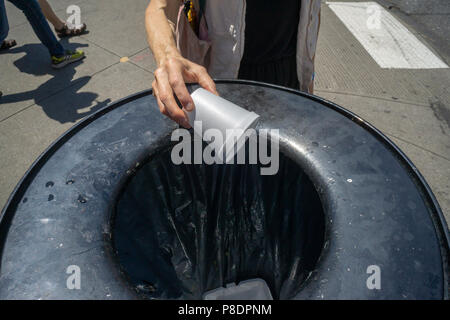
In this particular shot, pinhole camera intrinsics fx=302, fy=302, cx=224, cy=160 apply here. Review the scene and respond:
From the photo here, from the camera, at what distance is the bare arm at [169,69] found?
979mm

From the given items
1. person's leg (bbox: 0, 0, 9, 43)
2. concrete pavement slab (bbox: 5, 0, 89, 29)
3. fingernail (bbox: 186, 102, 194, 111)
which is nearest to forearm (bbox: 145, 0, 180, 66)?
fingernail (bbox: 186, 102, 194, 111)

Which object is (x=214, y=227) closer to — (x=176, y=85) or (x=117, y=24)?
(x=176, y=85)

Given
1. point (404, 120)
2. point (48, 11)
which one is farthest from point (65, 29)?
point (404, 120)

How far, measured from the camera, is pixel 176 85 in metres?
0.99

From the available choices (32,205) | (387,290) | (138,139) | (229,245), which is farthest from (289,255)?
(32,205)

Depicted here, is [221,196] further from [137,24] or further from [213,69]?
[137,24]

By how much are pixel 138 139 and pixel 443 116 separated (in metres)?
3.14

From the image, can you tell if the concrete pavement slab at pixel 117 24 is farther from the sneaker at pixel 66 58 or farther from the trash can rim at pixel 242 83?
the trash can rim at pixel 242 83

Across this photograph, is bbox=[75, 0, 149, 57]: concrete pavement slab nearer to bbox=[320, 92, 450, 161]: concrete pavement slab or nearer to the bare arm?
bbox=[320, 92, 450, 161]: concrete pavement slab

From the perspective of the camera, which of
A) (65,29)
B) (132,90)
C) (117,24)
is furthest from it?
(117,24)

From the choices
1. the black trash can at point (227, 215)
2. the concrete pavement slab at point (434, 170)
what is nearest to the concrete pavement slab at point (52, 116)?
the black trash can at point (227, 215)

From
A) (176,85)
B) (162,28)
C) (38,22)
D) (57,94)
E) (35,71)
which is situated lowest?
(57,94)

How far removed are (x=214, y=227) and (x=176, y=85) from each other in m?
0.65

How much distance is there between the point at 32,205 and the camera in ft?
2.91
